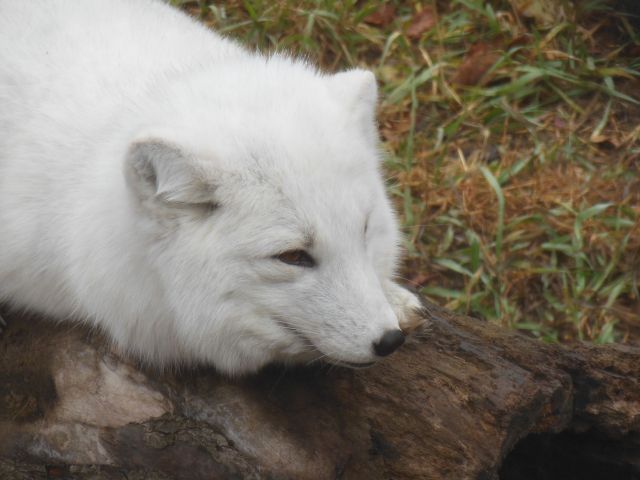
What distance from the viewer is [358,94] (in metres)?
3.63

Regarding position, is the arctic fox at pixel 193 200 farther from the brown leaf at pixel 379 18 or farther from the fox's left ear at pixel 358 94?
the brown leaf at pixel 379 18

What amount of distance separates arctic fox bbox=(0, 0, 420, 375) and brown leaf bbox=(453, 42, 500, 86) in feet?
10.2

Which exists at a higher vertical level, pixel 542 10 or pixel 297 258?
pixel 542 10

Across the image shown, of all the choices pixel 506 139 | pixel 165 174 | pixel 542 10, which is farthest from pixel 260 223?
pixel 542 10

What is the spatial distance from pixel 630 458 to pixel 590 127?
317 cm

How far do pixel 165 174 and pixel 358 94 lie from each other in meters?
0.98

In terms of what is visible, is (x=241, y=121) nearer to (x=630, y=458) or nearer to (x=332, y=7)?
(x=630, y=458)

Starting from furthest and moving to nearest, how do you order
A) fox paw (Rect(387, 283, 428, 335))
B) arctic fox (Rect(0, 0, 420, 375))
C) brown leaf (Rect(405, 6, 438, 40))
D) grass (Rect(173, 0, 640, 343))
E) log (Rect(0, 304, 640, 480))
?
brown leaf (Rect(405, 6, 438, 40)), grass (Rect(173, 0, 640, 343)), fox paw (Rect(387, 283, 428, 335)), log (Rect(0, 304, 640, 480)), arctic fox (Rect(0, 0, 420, 375))

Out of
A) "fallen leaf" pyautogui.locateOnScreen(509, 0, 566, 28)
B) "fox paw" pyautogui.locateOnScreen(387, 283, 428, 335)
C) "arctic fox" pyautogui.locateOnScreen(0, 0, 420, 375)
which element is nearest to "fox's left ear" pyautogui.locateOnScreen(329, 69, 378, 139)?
"arctic fox" pyautogui.locateOnScreen(0, 0, 420, 375)

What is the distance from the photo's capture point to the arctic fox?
314cm

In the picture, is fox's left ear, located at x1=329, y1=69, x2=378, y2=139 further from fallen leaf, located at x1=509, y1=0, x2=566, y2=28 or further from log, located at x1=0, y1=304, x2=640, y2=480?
fallen leaf, located at x1=509, y1=0, x2=566, y2=28

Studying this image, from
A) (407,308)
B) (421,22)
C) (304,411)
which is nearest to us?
(304,411)

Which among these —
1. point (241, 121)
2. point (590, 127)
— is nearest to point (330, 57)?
point (590, 127)

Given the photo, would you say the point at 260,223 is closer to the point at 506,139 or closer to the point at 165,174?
the point at 165,174
